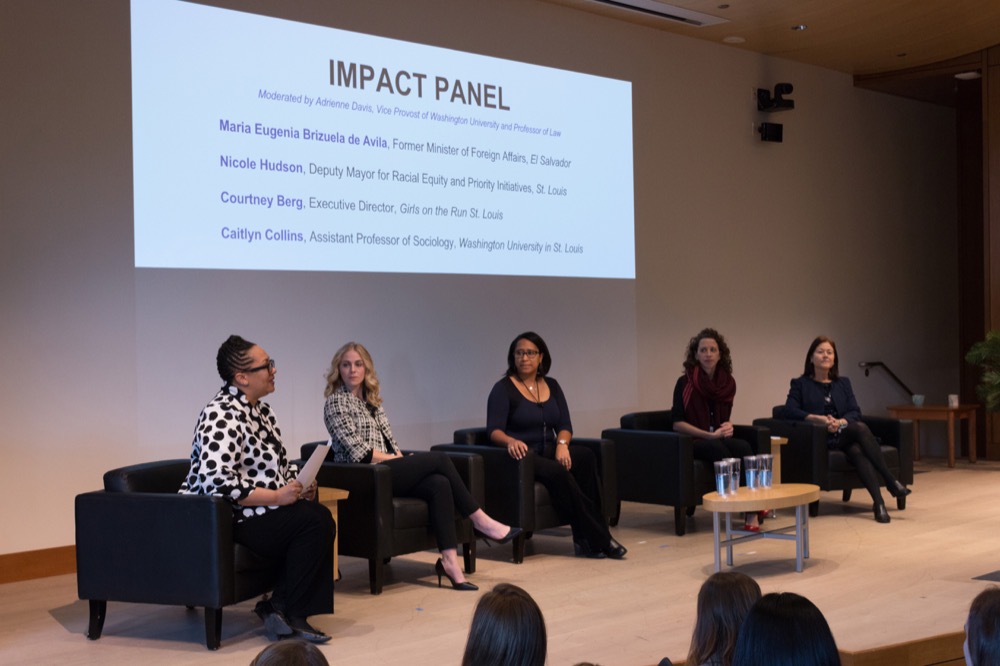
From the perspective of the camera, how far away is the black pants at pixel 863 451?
701cm

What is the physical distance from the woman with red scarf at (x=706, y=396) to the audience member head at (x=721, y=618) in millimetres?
4665

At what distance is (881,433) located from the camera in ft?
24.6

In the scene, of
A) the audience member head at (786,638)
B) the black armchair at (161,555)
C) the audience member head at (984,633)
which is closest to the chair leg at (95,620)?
the black armchair at (161,555)

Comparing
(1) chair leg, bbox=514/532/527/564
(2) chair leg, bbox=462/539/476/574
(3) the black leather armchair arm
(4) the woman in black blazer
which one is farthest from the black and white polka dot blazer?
(3) the black leather armchair arm

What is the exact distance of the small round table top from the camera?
5211 mm

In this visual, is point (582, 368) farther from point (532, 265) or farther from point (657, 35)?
point (657, 35)

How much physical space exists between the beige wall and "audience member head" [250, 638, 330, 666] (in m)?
4.25

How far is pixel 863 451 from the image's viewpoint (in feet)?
23.3

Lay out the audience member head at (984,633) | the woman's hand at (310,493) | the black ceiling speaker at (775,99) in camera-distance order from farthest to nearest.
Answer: the black ceiling speaker at (775,99)
the woman's hand at (310,493)
the audience member head at (984,633)

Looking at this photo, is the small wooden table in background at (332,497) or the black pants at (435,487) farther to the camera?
the black pants at (435,487)

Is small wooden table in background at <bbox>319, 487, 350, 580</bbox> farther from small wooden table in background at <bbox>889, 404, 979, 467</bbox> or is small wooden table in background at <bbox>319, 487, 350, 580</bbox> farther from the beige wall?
small wooden table in background at <bbox>889, 404, 979, 467</bbox>

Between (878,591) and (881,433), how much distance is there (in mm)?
2805

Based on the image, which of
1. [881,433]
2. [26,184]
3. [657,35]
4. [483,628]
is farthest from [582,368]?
[483,628]

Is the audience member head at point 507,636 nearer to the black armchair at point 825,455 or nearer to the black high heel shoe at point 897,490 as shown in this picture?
the black armchair at point 825,455
